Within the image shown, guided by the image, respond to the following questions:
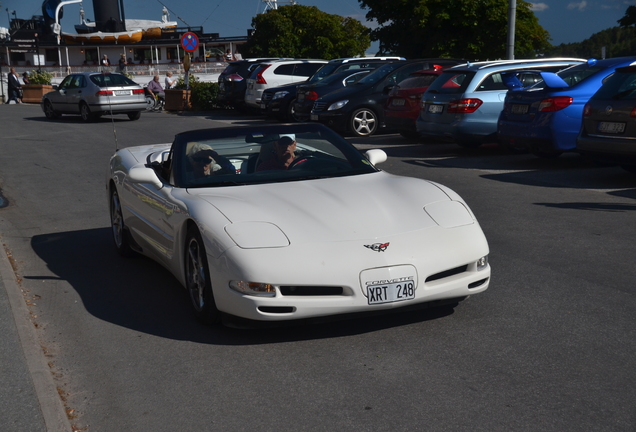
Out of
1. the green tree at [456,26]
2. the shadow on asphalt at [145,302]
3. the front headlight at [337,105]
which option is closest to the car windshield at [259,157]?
the shadow on asphalt at [145,302]

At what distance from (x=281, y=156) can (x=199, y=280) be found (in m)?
1.42

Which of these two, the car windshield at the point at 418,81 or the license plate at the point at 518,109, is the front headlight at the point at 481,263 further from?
the car windshield at the point at 418,81

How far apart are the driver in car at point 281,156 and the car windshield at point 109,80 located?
20674mm

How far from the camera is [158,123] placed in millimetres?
24312

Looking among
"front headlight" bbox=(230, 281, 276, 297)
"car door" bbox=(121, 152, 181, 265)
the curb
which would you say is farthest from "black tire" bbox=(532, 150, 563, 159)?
the curb

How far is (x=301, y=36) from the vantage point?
57.8 meters

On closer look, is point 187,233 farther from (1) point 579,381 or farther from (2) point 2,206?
(2) point 2,206

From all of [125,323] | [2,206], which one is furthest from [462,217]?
[2,206]

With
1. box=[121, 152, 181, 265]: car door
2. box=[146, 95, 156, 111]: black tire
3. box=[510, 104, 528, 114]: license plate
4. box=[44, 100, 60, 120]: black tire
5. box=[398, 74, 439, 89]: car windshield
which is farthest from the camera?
box=[44, 100, 60, 120]: black tire

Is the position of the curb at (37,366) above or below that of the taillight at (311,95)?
below

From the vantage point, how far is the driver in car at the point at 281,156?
6.18 metres

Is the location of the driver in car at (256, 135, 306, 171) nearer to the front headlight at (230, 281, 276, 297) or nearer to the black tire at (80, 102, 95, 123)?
the front headlight at (230, 281, 276, 297)

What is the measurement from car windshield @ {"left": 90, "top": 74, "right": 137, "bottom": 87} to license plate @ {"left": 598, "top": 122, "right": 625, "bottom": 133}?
1862cm

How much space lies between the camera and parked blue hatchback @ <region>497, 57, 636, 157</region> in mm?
11711
